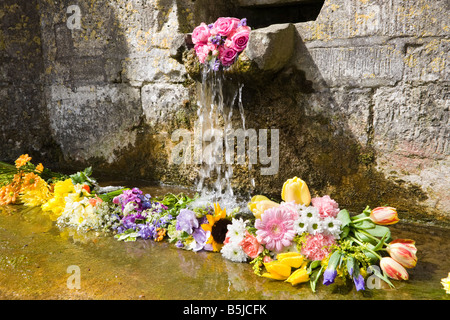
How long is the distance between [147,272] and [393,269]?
110 centimetres

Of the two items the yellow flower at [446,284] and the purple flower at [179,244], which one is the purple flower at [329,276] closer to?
the yellow flower at [446,284]

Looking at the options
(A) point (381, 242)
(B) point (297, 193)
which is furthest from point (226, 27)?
(A) point (381, 242)

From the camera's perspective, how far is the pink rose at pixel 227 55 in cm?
275

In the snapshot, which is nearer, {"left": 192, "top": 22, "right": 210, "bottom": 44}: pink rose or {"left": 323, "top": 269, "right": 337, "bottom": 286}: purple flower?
{"left": 323, "top": 269, "right": 337, "bottom": 286}: purple flower

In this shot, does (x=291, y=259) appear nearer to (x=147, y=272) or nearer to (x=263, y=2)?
(x=147, y=272)

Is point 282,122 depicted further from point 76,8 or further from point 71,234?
point 76,8

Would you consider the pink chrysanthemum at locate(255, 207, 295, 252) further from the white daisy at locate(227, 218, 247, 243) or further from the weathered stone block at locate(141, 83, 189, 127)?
the weathered stone block at locate(141, 83, 189, 127)

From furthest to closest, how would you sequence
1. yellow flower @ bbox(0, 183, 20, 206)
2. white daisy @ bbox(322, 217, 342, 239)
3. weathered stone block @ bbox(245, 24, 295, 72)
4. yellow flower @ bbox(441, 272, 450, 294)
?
yellow flower @ bbox(0, 183, 20, 206), weathered stone block @ bbox(245, 24, 295, 72), white daisy @ bbox(322, 217, 342, 239), yellow flower @ bbox(441, 272, 450, 294)

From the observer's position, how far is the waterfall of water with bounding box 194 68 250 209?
3041 millimetres

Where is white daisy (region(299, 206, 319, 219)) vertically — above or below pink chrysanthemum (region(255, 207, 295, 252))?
above

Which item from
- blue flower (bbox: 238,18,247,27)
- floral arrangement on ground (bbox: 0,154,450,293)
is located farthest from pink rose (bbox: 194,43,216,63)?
floral arrangement on ground (bbox: 0,154,450,293)

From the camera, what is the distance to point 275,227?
6.35ft

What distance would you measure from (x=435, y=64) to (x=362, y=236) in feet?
3.93
